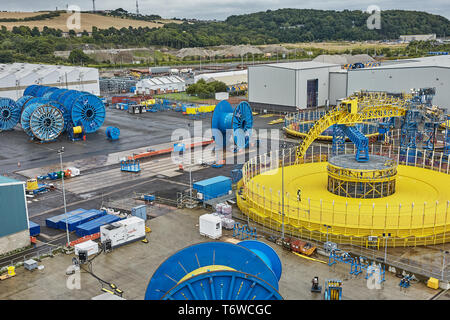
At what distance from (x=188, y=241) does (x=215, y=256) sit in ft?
45.0

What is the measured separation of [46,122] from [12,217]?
113 feet

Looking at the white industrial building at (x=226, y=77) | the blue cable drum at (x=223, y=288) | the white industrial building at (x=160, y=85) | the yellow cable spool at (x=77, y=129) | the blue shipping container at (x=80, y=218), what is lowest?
the blue shipping container at (x=80, y=218)

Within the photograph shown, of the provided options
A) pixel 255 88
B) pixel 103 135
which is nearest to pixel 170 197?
pixel 103 135

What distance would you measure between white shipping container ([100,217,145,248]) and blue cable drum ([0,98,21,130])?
47.4 meters

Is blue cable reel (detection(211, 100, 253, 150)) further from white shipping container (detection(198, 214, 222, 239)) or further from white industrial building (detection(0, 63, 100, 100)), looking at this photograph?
white industrial building (detection(0, 63, 100, 100))

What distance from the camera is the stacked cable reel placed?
201ft

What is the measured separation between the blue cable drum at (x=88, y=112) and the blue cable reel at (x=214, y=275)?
51230 millimetres

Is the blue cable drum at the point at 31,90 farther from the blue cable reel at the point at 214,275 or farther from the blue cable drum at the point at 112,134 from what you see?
the blue cable reel at the point at 214,275

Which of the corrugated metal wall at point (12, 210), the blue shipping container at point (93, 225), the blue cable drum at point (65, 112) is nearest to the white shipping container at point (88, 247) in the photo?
the blue shipping container at point (93, 225)

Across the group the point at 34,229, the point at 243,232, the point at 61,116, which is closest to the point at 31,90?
the point at 61,116

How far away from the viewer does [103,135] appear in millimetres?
66312

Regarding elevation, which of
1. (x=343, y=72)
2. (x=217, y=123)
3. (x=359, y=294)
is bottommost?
(x=359, y=294)

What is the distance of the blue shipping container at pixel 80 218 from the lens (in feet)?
108

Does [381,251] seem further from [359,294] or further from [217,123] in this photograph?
[217,123]
